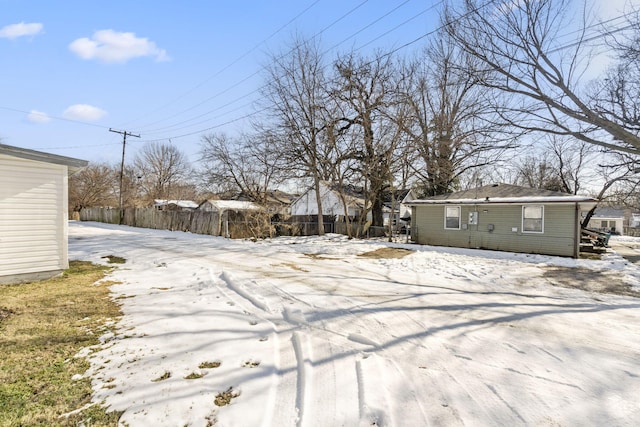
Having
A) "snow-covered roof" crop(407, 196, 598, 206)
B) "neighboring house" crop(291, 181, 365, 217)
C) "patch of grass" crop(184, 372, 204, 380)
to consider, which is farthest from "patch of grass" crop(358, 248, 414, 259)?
"patch of grass" crop(184, 372, 204, 380)

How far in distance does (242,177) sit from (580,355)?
3088 cm

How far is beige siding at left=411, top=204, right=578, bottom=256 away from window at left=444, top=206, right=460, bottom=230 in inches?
7.9

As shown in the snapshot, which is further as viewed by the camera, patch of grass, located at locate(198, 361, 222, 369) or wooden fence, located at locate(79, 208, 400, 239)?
wooden fence, located at locate(79, 208, 400, 239)

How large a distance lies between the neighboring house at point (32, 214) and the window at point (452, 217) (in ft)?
49.4

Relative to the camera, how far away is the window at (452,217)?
15.9 metres

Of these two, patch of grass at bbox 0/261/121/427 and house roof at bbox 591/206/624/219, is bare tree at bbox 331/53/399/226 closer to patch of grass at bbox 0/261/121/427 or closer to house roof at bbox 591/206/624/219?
patch of grass at bbox 0/261/121/427

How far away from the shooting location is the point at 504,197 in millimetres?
14953

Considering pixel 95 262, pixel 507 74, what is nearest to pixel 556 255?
pixel 507 74

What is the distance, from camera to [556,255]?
13000mm

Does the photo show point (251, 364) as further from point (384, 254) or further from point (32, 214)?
point (384, 254)

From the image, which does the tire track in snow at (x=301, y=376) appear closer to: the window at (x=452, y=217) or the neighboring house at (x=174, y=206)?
the window at (x=452, y=217)

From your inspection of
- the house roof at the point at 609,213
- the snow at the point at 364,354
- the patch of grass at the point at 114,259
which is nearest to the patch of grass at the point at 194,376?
the snow at the point at 364,354

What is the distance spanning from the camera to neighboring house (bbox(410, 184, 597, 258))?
1285 centimetres

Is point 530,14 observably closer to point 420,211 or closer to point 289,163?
point 420,211
